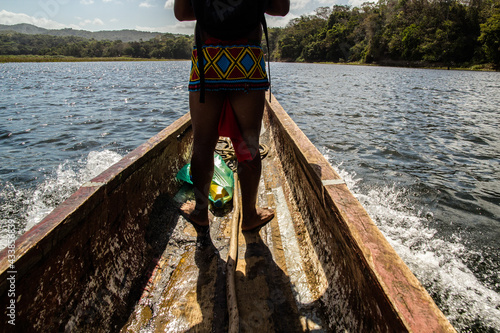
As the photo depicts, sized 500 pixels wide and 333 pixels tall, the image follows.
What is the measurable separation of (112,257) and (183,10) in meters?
1.35

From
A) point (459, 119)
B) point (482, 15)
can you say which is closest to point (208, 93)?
point (459, 119)

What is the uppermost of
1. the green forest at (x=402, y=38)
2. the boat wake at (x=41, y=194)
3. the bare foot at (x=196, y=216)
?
the green forest at (x=402, y=38)

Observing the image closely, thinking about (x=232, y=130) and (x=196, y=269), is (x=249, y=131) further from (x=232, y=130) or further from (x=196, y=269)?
(x=196, y=269)

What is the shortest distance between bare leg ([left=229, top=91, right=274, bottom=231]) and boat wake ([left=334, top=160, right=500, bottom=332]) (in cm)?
161

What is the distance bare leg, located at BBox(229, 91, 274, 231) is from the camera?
1455 millimetres

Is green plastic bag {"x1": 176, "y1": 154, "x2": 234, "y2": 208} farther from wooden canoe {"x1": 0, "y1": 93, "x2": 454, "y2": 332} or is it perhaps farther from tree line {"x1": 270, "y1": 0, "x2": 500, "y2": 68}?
tree line {"x1": 270, "y1": 0, "x2": 500, "y2": 68}

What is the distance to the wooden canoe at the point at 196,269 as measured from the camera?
0.92 m

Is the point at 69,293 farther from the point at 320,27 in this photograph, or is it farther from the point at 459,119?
the point at 320,27

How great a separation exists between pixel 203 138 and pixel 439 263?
2338 millimetres

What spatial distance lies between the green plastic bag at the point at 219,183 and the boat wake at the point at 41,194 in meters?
A: 1.80

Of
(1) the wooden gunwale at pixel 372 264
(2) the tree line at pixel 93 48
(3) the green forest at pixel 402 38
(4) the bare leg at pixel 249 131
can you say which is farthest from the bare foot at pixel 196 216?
(2) the tree line at pixel 93 48

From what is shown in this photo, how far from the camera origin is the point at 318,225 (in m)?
1.69

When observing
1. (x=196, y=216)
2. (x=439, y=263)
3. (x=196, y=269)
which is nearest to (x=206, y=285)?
(x=196, y=269)

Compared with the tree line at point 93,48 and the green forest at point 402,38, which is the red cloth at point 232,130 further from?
the tree line at point 93,48
